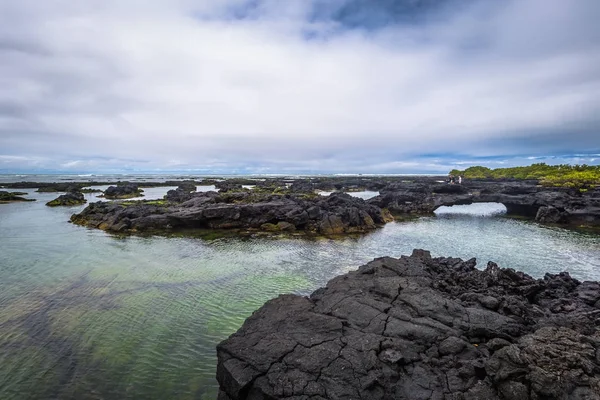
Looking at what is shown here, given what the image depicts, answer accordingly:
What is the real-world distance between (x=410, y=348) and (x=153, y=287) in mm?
17497

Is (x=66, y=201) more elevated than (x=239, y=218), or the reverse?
(x=66, y=201)

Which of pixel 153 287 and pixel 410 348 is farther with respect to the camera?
A: pixel 153 287

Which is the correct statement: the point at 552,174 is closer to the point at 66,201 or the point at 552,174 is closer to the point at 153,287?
the point at 153,287

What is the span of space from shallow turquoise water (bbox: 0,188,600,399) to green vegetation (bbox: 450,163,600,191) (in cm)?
6780

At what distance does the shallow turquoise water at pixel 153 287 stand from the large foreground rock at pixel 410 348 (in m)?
2.94

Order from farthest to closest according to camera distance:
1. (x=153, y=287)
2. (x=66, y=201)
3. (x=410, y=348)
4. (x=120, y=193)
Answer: (x=120, y=193)
(x=66, y=201)
(x=153, y=287)
(x=410, y=348)

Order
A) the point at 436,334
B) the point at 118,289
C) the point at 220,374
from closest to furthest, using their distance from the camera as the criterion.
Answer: the point at 220,374
the point at 436,334
the point at 118,289

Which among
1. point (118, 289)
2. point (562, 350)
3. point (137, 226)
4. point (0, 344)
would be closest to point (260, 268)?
point (118, 289)

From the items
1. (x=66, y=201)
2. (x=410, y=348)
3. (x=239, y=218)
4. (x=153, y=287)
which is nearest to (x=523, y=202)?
(x=239, y=218)

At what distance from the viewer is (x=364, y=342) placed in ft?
34.6

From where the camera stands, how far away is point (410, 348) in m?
10.3

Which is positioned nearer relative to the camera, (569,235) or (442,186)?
(569,235)

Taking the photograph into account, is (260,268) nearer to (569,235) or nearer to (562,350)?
(562,350)

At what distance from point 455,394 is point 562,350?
3.11 m
